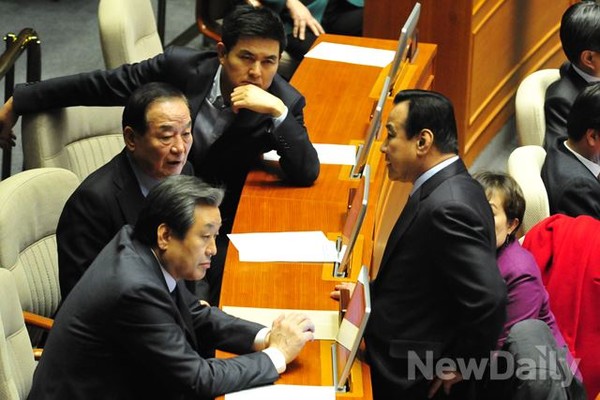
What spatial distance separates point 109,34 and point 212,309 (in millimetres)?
1687

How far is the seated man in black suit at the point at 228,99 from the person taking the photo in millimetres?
3893

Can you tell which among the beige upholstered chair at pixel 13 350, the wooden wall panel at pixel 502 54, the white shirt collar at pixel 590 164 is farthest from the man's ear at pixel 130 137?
the wooden wall panel at pixel 502 54

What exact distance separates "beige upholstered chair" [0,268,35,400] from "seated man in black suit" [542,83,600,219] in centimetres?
193

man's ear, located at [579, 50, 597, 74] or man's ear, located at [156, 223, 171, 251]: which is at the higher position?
man's ear, located at [579, 50, 597, 74]

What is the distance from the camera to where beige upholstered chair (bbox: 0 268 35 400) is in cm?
300

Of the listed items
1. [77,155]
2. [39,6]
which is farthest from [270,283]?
[39,6]

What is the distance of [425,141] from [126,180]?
88 centimetres

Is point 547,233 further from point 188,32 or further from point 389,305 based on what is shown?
point 188,32

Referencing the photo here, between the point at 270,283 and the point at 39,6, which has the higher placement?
the point at 39,6

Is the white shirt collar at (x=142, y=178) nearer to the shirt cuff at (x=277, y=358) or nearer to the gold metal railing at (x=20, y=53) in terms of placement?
the shirt cuff at (x=277, y=358)

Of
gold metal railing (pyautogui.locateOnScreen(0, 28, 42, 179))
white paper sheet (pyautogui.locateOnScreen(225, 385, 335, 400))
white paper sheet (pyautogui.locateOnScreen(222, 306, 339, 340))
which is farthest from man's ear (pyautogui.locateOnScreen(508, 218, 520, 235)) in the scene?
gold metal railing (pyautogui.locateOnScreen(0, 28, 42, 179))

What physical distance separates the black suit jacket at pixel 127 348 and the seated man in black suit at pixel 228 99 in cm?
105

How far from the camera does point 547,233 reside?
3.79 m

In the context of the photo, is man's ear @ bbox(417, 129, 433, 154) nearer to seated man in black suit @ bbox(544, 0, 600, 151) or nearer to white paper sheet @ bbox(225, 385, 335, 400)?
white paper sheet @ bbox(225, 385, 335, 400)
